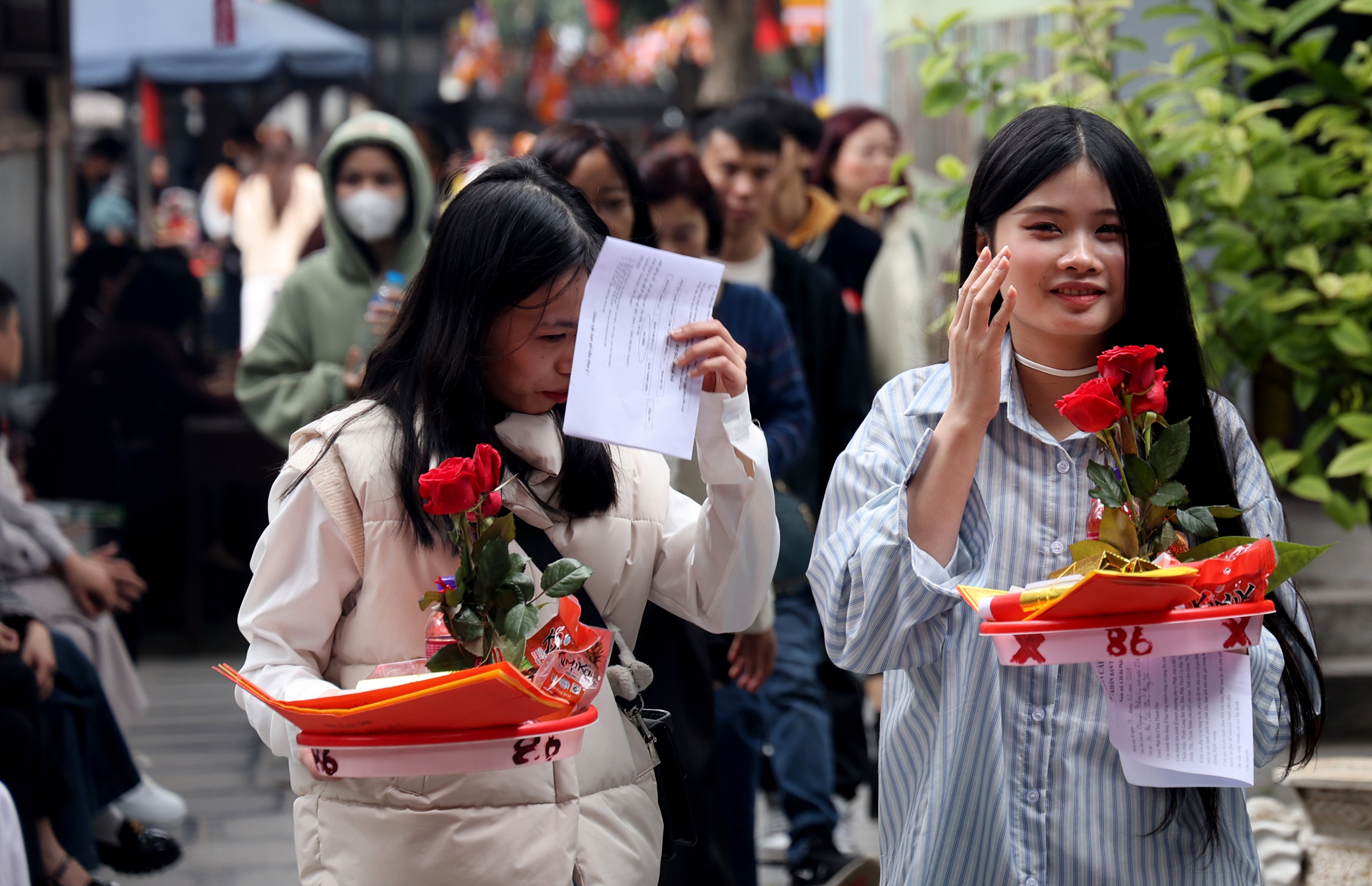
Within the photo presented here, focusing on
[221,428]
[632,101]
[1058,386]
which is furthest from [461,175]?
[632,101]

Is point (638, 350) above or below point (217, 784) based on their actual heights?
above

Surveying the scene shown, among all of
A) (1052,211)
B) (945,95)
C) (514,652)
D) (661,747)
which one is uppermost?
(945,95)

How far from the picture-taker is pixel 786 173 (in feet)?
19.7

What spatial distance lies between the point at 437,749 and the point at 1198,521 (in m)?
1.03

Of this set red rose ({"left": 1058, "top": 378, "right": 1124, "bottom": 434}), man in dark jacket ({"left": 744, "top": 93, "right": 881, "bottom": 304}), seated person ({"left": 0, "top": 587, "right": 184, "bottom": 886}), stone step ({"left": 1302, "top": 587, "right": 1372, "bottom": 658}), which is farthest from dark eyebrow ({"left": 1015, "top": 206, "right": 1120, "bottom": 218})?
man in dark jacket ({"left": 744, "top": 93, "right": 881, "bottom": 304})

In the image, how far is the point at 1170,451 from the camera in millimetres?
1944

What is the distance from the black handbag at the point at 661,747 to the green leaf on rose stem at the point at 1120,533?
76 centimetres

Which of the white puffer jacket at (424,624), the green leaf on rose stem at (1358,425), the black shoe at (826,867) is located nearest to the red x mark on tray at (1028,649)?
the white puffer jacket at (424,624)

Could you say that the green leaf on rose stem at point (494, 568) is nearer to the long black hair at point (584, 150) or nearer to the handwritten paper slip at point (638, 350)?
the handwritten paper slip at point (638, 350)

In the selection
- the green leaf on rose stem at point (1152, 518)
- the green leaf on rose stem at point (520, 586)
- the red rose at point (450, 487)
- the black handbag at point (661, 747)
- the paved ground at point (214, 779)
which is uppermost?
the red rose at point (450, 487)

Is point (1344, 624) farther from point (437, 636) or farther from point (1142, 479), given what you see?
point (437, 636)

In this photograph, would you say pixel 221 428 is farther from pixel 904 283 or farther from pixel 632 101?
pixel 632 101

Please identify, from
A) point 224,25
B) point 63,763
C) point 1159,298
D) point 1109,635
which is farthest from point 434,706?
point 224,25

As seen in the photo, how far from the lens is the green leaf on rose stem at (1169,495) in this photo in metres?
1.91
